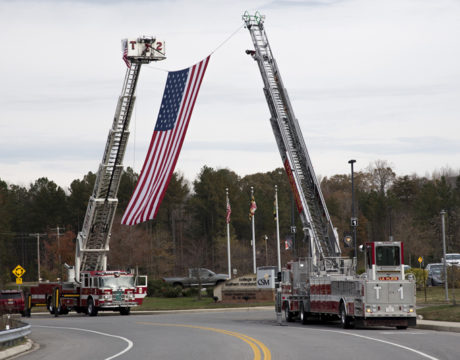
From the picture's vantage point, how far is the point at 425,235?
9369 centimetres

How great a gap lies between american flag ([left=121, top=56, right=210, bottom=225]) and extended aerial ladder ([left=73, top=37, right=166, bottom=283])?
3.69 metres

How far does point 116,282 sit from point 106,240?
102 inches

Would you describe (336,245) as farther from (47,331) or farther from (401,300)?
(47,331)

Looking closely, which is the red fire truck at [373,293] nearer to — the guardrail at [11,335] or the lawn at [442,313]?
the lawn at [442,313]

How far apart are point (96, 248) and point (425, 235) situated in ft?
189

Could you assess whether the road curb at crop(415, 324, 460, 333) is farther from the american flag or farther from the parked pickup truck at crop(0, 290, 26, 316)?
the parked pickup truck at crop(0, 290, 26, 316)

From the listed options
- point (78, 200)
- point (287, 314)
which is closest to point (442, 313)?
point (287, 314)

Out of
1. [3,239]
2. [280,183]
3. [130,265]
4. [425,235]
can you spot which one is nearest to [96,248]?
[130,265]

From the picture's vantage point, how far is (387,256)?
2833 centimetres

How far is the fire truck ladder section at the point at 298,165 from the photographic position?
34812 millimetres

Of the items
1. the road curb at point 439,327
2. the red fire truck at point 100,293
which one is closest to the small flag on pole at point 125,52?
the red fire truck at point 100,293

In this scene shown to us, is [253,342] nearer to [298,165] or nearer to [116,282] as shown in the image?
[298,165]

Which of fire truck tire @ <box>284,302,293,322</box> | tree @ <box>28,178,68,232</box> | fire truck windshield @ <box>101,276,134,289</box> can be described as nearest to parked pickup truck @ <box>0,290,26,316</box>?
fire truck windshield @ <box>101,276,134,289</box>

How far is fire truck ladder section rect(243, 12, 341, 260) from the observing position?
114 feet
